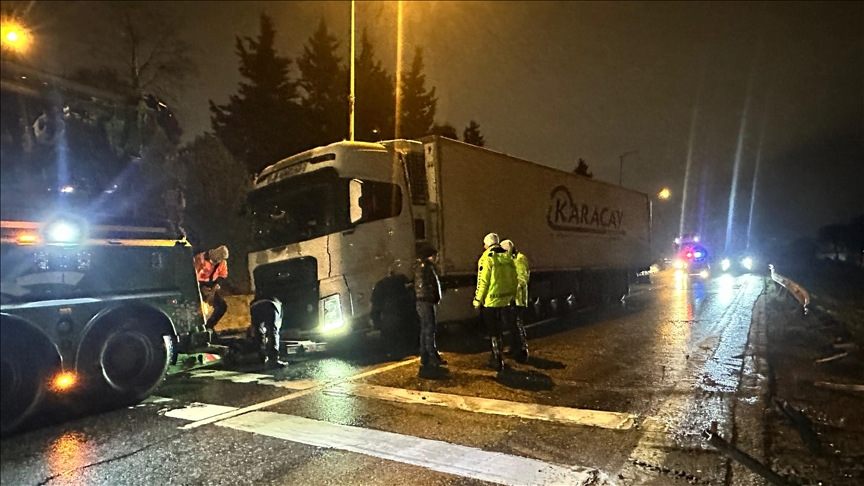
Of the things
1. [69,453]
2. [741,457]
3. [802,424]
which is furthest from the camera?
[802,424]

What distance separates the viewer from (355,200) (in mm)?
9836

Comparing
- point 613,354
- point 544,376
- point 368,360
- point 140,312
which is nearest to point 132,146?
point 140,312

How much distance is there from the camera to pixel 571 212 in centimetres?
1622

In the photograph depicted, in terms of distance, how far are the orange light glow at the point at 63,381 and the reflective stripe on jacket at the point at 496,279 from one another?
496 centimetres

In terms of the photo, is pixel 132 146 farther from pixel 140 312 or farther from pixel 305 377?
pixel 305 377

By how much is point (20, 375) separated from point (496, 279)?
552 centimetres

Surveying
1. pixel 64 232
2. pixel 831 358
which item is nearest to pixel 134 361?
pixel 64 232

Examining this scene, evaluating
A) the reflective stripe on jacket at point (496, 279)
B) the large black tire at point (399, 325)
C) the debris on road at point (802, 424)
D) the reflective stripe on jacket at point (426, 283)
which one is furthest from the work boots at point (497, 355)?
the debris on road at point (802, 424)

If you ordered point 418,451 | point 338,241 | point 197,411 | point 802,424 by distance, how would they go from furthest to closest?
point 338,241 → point 197,411 → point 802,424 → point 418,451

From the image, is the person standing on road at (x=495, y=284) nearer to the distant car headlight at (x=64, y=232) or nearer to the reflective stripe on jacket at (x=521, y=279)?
the reflective stripe on jacket at (x=521, y=279)

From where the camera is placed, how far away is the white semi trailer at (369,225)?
9.74m

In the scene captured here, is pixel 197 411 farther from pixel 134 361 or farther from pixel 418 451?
pixel 418 451

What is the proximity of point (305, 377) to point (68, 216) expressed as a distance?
3445 millimetres

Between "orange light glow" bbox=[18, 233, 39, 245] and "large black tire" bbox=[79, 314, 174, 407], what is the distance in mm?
1094
